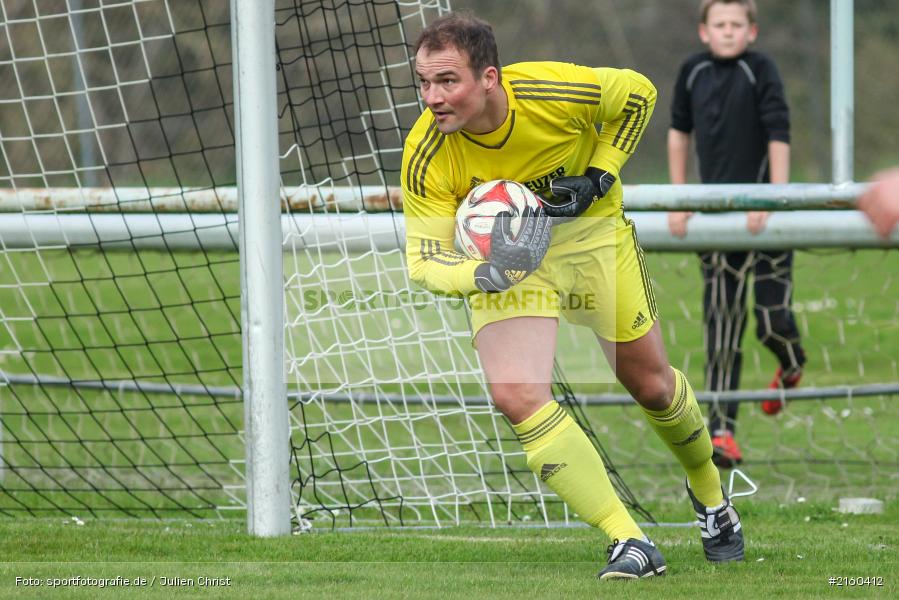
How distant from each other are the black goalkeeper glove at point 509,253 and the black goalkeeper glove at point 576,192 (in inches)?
8.5

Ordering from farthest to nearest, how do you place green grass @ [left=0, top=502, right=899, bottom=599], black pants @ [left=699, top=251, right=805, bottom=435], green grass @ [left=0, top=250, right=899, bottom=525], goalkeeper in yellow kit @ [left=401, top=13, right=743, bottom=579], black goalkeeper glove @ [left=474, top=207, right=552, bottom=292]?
black pants @ [left=699, top=251, right=805, bottom=435], green grass @ [left=0, top=250, right=899, bottom=525], goalkeeper in yellow kit @ [left=401, top=13, right=743, bottom=579], black goalkeeper glove @ [left=474, top=207, right=552, bottom=292], green grass @ [left=0, top=502, right=899, bottom=599]

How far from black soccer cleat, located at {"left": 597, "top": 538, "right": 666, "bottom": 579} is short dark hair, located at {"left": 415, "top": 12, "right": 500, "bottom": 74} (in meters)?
1.49

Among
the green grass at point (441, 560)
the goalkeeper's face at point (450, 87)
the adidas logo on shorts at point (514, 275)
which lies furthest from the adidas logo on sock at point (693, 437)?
the goalkeeper's face at point (450, 87)

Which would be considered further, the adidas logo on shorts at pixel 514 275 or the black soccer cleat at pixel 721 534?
the black soccer cleat at pixel 721 534

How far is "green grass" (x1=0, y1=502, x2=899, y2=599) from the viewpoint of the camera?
3.53 m

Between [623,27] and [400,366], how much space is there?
14732mm

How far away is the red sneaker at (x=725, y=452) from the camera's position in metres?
6.35

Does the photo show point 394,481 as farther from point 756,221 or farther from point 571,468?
point 571,468

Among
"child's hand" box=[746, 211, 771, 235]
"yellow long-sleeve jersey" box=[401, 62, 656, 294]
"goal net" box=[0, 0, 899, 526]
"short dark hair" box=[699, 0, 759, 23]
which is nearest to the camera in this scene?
"yellow long-sleeve jersey" box=[401, 62, 656, 294]

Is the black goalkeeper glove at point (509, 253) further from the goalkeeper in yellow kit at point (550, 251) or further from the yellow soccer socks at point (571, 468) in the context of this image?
the yellow soccer socks at point (571, 468)

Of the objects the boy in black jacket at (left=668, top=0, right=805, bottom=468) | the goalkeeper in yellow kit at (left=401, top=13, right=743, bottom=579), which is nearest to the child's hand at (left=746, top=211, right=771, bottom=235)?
the boy in black jacket at (left=668, top=0, right=805, bottom=468)

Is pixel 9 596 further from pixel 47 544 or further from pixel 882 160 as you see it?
pixel 882 160

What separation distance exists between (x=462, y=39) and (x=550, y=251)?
740 mm

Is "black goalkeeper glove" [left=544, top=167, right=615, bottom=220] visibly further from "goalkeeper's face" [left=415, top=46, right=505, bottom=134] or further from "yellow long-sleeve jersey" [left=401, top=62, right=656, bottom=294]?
"goalkeeper's face" [left=415, top=46, right=505, bottom=134]
